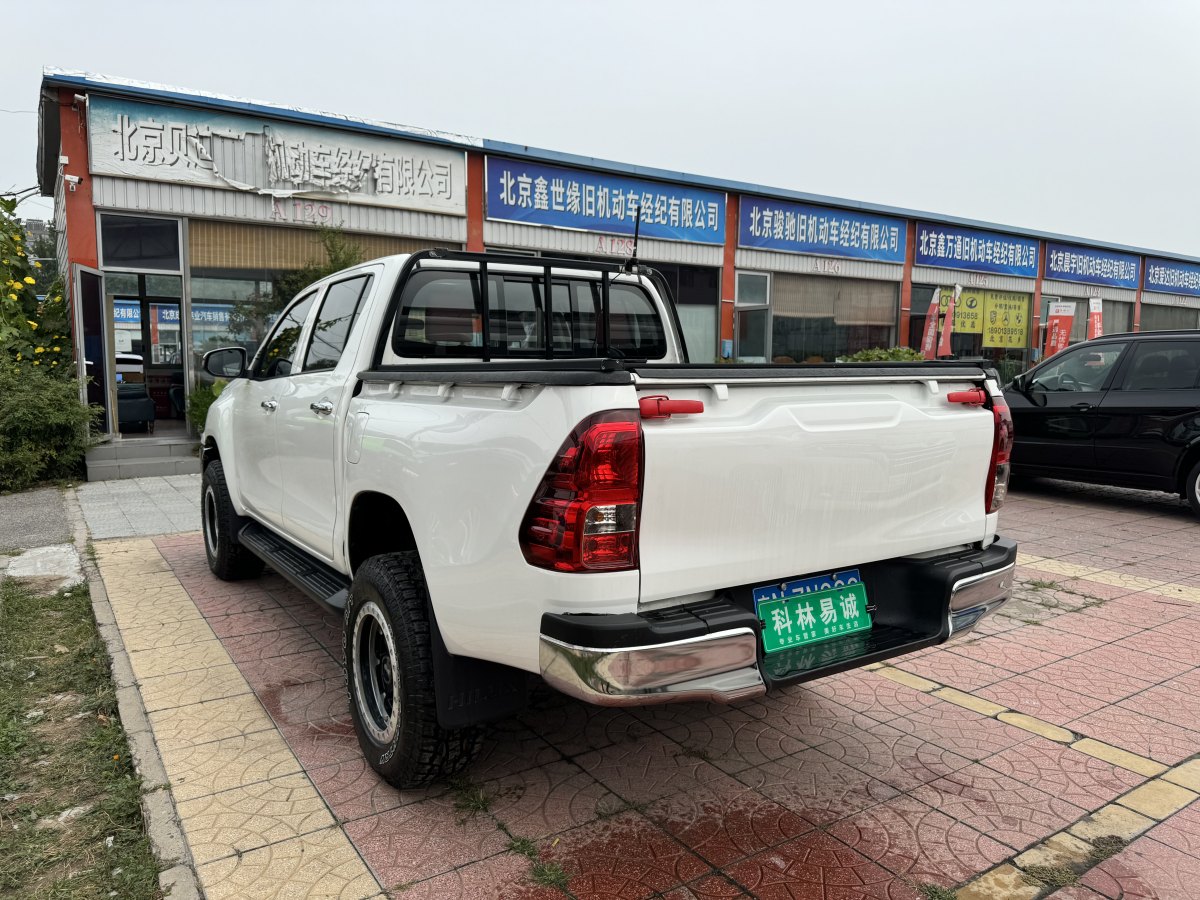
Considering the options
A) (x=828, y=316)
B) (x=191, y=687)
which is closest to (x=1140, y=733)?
(x=191, y=687)

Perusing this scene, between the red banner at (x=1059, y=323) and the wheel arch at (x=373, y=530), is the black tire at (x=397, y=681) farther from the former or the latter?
the red banner at (x=1059, y=323)

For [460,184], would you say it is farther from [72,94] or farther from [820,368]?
[820,368]

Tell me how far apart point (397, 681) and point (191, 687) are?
1681 millimetres

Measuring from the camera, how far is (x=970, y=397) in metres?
3.22

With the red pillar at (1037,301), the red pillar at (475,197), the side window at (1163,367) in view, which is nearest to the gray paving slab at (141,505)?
the red pillar at (475,197)

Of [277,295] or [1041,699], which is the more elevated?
[277,295]

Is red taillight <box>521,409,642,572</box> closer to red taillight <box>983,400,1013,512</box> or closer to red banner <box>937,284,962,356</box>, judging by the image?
red taillight <box>983,400,1013,512</box>

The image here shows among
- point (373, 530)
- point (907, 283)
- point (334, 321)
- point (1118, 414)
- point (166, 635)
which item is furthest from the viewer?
point (907, 283)

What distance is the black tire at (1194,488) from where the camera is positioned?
26.6 ft

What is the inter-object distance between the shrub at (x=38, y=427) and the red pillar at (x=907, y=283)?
17186 millimetres

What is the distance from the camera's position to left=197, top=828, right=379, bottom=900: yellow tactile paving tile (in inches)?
98.3

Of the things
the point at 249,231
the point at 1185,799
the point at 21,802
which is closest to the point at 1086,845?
the point at 1185,799

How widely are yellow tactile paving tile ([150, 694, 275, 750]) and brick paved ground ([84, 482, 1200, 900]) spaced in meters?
0.01

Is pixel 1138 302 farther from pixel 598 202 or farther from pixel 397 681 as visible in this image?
pixel 397 681
